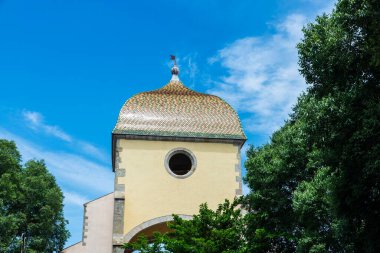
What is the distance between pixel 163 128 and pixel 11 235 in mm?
9609

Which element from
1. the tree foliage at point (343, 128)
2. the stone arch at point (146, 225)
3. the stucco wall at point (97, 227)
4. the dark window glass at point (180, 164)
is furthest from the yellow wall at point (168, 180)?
the tree foliage at point (343, 128)

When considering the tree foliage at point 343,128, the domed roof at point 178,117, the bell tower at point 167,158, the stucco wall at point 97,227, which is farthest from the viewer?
the domed roof at point 178,117

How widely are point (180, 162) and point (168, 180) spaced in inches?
97.0

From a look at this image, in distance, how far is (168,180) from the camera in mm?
21297

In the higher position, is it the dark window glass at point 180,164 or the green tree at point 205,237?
the dark window glass at point 180,164

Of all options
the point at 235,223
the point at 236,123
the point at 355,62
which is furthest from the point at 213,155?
the point at 355,62

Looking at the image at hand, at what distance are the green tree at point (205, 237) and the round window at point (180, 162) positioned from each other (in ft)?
14.9

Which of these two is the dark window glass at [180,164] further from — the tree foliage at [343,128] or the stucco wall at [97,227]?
the tree foliage at [343,128]

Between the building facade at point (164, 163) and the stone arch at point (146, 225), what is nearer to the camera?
the stone arch at point (146, 225)

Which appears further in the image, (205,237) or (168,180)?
(168,180)

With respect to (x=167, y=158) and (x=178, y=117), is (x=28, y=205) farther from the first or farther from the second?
(x=178, y=117)

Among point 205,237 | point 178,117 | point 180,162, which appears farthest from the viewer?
point 180,162

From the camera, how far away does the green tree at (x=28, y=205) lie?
2573cm

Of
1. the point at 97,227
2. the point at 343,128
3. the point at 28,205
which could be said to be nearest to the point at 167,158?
the point at 97,227
